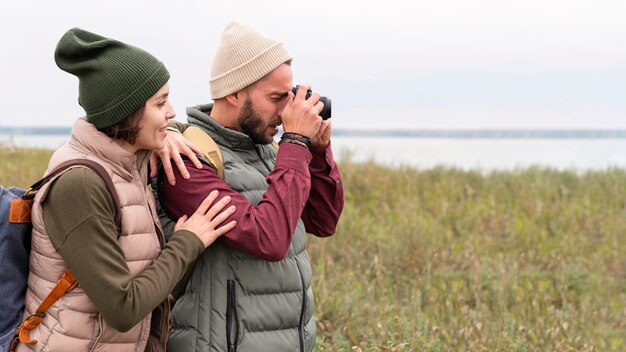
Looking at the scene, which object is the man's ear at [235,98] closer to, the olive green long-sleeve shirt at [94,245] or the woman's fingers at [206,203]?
the woman's fingers at [206,203]

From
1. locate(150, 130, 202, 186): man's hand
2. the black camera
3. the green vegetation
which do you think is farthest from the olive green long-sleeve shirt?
the green vegetation

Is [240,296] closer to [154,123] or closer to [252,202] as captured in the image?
[252,202]

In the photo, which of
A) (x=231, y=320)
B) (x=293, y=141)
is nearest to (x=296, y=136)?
Answer: (x=293, y=141)

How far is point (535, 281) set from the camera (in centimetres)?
721

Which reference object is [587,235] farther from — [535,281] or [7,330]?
[7,330]

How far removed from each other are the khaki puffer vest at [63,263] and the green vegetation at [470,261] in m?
1.64

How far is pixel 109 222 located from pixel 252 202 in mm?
580

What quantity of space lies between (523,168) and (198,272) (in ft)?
37.7

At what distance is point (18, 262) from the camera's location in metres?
2.40

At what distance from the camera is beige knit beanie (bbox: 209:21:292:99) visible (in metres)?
2.77

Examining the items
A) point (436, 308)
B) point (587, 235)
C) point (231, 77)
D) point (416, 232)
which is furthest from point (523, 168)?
point (231, 77)

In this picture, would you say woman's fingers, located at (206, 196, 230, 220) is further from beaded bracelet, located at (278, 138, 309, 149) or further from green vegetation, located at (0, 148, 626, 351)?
green vegetation, located at (0, 148, 626, 351)

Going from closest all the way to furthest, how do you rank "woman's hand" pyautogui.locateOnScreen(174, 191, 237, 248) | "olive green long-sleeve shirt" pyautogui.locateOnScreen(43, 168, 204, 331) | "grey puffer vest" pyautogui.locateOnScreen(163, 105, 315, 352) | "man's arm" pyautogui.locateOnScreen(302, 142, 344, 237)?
"olive green long-sleeve shirt" pyautogui.locateOnScreen(43, 168, 204, 331)
"woman's hand" pyautogui.locateOnScreen(174, 191, 237, 248)
"grey puffer vest" pyautogui.locateOnScreen(163, 105, 315, 352)
"man's arm" pyautogui.locateOnScreen(302, 142, 344, 237)

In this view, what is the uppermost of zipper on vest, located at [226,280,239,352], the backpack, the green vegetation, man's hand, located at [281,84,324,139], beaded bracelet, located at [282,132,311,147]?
man's hand, located at [281,84,324,139]
